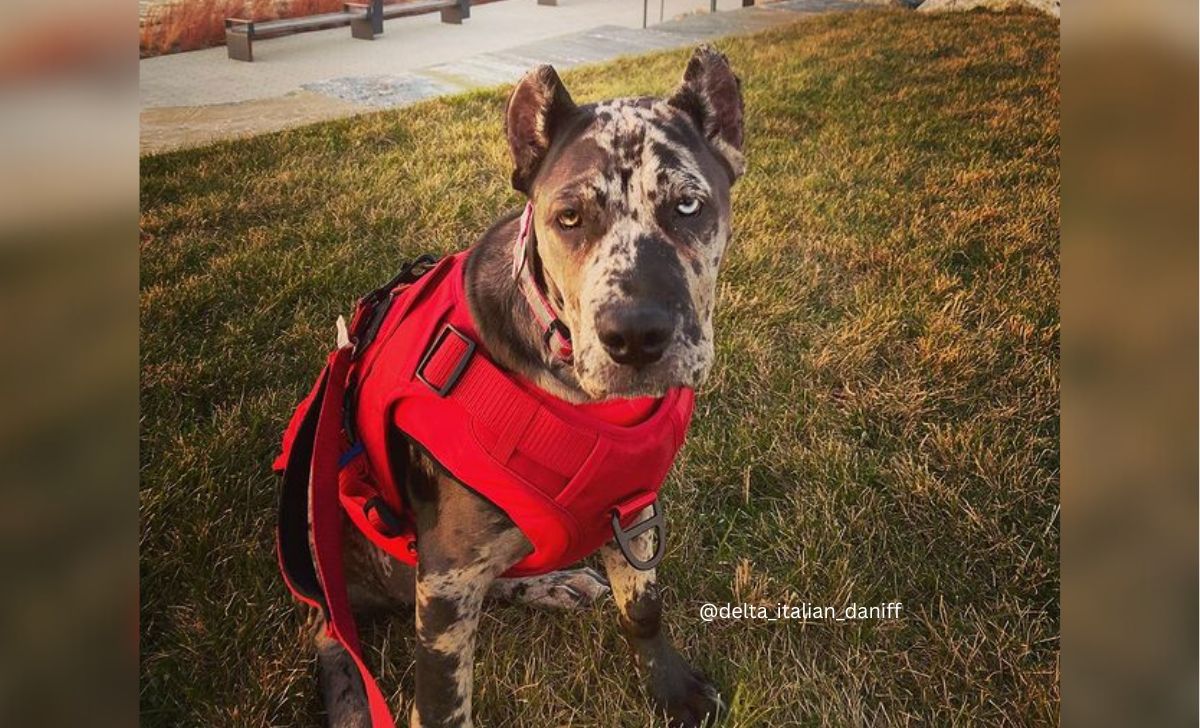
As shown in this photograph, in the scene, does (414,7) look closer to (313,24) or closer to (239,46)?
(313,24)

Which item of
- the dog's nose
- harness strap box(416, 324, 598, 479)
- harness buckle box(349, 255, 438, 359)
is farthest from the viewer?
harness buckle box(349, 255, 438, 359)

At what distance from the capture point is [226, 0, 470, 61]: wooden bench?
6.17 ft

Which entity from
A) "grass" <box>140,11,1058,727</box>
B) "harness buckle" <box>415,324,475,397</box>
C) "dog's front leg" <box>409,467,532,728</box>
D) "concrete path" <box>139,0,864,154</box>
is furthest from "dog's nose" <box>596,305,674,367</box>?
"concrete path" <box>139,0,864,154</box>

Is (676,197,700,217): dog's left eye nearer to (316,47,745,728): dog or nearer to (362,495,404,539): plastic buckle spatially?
(316,47,745,728): dog

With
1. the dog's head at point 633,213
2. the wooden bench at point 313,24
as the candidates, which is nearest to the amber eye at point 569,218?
the dog's head at point 633,213

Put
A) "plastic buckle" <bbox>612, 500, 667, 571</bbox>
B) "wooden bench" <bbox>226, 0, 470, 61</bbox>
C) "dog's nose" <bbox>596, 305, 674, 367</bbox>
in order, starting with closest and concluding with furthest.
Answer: "dog's nose" <bbox>596, 305, 674, 367</bbox> → "plastic buckle" <bbox>612, 500, 667, 571</bbox> → "wooden bench" <bbox>226, 0, 470, 61</bbox>

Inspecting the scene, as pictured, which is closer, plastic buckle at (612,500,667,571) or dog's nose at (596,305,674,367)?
dog's nose at (596,305,674,367)

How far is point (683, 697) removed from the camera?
160 centimetres

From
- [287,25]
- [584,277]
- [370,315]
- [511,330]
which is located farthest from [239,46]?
[584,277]

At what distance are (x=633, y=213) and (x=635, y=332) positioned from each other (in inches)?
8.7

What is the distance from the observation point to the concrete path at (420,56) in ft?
6.17

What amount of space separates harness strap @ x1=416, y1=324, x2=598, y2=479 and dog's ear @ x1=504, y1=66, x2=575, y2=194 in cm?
31

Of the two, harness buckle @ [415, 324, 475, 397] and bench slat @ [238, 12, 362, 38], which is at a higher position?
bench slat @ [238, 12, 362, 38]
